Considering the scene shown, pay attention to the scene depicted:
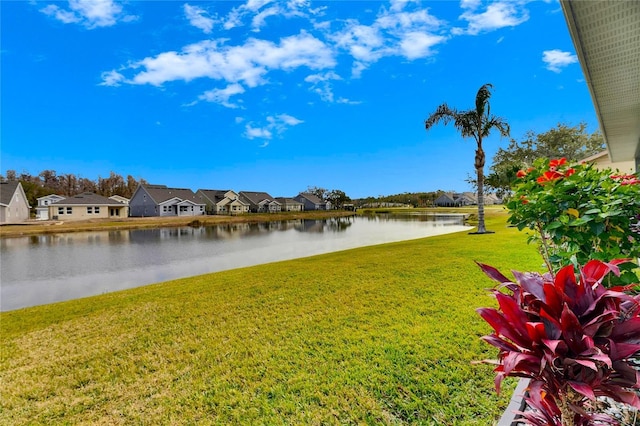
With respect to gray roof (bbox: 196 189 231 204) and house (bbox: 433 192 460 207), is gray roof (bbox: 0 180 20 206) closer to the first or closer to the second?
gray roof (bbox: 196 189 231 204)

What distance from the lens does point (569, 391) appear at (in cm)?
97

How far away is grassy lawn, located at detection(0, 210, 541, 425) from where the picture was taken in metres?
2.04

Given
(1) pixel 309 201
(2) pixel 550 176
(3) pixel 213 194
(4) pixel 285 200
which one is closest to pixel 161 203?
(3) pixel 213 194

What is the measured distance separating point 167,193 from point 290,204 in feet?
81.8

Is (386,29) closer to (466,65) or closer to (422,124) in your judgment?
(422,124)

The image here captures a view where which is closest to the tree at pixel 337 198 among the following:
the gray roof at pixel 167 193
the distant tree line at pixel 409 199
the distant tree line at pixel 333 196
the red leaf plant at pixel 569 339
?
the distant tree line at pixel 333 196

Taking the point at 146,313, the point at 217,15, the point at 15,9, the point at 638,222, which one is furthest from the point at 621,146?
the point at 15,9

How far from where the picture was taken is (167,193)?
44031mm

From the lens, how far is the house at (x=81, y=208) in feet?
118

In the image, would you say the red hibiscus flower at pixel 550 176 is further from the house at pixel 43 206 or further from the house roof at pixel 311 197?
the house roof at pixel 311 197

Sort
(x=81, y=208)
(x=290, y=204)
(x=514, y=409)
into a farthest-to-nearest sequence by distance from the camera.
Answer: (x=290, y=204)
(x=81, y=208)
(x=514, y=409)

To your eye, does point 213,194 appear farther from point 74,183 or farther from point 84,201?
point 74,183

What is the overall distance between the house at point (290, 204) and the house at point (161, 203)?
18452 millimetres

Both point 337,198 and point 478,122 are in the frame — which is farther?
point 337,198
